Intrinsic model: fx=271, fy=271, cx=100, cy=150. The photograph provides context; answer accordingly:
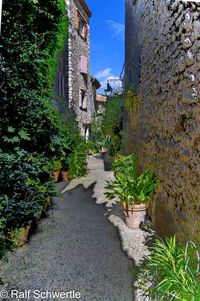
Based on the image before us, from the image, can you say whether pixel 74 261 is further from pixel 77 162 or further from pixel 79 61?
pixel 79 61

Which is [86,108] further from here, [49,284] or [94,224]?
[49,284]

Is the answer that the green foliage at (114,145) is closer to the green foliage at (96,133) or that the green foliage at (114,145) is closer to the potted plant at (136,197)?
the green foliage at (96,133)

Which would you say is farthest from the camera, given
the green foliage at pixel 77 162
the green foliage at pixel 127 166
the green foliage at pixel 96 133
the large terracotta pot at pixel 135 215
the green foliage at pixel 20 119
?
the green foliage at pixel 96 133

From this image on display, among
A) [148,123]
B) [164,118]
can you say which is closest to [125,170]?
[148,123]

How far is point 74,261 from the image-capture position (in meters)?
3.22

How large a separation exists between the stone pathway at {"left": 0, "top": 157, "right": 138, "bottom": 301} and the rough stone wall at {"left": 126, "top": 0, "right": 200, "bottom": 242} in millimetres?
785

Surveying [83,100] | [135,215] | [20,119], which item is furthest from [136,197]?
[83,100]

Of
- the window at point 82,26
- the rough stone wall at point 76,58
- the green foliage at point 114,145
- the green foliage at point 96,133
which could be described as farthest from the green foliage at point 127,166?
the window at point 82,26

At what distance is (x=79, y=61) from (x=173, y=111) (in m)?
11.7

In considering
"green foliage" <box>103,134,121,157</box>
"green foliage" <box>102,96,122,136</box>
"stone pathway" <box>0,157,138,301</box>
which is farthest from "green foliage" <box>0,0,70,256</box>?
"green foliage" <box>102,96,122,136</box>

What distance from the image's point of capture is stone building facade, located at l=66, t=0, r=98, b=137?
1240cm

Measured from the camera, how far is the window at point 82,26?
13.6 m

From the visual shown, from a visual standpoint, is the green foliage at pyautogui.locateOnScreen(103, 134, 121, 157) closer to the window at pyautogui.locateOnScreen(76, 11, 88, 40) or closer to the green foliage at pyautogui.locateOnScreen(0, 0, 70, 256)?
the green foliage at pyautogui.locateOnScreen(0, 0, 70, 256)

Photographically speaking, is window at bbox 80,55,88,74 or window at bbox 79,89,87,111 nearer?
window at bbox 80,55,88,74
